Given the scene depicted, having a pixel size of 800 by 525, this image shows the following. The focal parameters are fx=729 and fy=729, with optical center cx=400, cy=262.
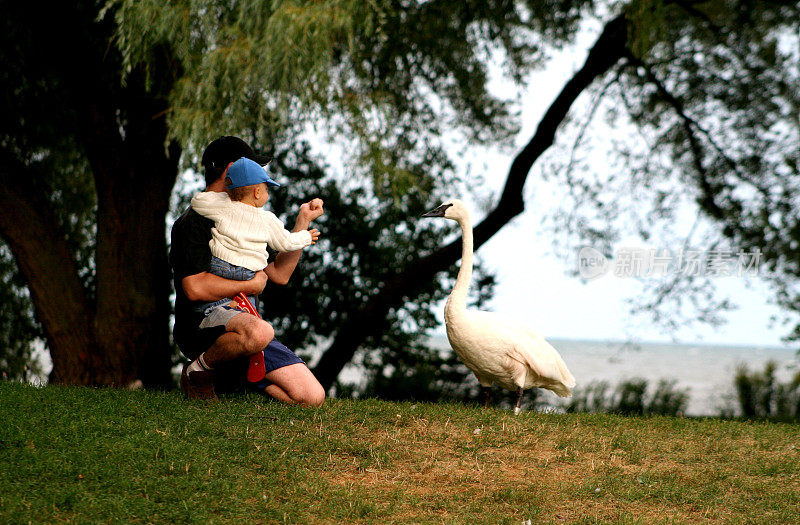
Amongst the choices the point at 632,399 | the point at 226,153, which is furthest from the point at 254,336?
the point at 632,399

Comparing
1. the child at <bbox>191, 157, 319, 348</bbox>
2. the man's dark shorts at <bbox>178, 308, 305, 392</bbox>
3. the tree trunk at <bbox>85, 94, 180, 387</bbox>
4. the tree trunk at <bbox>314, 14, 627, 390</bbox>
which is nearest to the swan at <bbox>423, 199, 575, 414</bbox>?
the man's dark shorts at <bbox>178, 308, 305, 392</bbox>

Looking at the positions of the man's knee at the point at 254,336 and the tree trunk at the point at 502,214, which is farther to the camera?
the tree trunk at the point at 502,214

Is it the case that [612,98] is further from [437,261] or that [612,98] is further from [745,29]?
[437,261]

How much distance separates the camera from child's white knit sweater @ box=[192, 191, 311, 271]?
5734 millimetres

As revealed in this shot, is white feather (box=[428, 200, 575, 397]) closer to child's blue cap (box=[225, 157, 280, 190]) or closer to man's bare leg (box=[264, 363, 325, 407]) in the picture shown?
man's bare leg (box=[264, 363, 325, 407])

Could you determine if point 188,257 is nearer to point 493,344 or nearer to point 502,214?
point 493,344

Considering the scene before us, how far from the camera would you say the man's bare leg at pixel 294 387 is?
19.7 ft

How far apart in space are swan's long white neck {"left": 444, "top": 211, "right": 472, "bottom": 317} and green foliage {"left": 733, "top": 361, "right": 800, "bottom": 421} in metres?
9.82

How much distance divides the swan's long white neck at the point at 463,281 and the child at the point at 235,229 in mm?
1554

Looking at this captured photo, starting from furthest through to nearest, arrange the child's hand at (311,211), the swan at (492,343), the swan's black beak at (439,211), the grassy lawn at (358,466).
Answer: the swan's black beak at (439,211) → the swan at (492,343) → the child's hand at (311,211) → the grassy lawn at (358,466)

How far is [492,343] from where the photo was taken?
6.43 meters

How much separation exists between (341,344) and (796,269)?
7070mm

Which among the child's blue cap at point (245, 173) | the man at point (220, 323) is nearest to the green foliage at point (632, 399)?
the man at point (220, 323)

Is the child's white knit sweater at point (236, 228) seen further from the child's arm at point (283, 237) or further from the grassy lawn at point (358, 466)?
the grassy lawn at point (358, 466)
